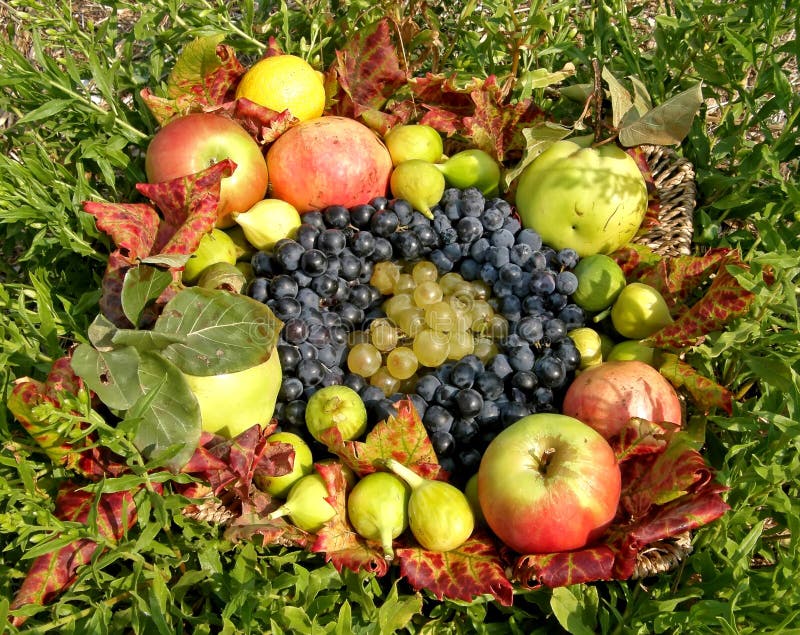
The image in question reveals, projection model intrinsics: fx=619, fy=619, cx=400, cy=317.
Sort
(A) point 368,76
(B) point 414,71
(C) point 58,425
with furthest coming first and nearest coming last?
1. (B) point 414,71
2. (A) point 368,76
3. (C) point 58,425

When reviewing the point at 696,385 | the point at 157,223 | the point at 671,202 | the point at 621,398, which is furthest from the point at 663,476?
the point at 157,223

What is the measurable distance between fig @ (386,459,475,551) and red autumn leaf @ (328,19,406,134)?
4.27 feet

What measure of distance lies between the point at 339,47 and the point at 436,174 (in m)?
0.89

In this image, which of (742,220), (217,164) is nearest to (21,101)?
(217,164)

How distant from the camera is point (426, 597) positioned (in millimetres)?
1679

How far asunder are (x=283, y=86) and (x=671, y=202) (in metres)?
1.42

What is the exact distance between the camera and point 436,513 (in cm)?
150

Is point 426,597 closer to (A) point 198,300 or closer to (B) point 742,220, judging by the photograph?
A: (A) point 198,300

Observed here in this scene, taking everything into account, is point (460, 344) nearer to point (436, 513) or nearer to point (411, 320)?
point (411, 320)

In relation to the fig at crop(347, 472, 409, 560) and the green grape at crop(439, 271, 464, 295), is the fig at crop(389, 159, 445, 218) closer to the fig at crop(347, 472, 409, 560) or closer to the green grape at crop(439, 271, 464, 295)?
the green grape at crop(439, 271, 464, 295)

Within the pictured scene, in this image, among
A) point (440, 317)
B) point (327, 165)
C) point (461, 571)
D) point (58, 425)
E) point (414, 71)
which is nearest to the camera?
point (58, 425)

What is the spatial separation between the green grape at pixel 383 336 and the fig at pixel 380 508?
39cm

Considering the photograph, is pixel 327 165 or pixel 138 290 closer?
pixel 138 290

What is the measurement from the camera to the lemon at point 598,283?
1.93 metres
